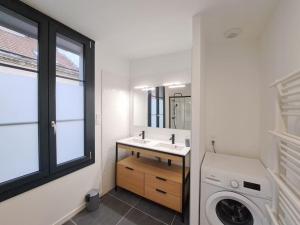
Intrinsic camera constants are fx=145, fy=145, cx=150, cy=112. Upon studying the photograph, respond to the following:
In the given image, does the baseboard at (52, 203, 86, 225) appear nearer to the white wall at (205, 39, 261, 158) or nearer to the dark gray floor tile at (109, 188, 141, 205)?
the dark gray floor tile at (109, 188, 141, 205)

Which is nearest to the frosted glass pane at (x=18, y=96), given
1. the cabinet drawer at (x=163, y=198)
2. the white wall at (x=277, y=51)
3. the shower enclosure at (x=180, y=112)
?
the cabinet drawer at (x=163, y=198)

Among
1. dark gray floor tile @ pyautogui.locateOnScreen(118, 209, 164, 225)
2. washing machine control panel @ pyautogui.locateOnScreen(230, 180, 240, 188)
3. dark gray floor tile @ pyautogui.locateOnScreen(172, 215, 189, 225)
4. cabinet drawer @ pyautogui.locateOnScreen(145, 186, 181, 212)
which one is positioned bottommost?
dark gray floor tile @ pyautogui.locateOnScreen(172, 215, 189, 225)

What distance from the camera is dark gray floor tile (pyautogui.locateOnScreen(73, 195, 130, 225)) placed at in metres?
1.81

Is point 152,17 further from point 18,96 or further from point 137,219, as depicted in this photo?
point 137,219

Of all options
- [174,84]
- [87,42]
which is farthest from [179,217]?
[87,42]

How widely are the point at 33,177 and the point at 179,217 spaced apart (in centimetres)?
179

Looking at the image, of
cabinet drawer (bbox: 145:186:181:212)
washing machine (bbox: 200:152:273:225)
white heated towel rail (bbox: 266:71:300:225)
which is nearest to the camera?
white heated towel rail (bbox: 266:71:300:225)

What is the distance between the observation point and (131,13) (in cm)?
150

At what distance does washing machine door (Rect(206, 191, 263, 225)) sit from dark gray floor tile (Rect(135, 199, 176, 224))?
62 cm

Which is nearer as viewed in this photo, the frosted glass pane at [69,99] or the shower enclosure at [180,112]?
the frosted glass pane at [69,99]

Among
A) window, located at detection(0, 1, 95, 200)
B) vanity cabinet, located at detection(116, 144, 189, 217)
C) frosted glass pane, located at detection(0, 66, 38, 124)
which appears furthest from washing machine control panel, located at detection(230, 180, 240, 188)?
frosted glass pane, located at detection(0, 66, 38, 124)

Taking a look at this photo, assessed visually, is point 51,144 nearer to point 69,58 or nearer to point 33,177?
point 33,177

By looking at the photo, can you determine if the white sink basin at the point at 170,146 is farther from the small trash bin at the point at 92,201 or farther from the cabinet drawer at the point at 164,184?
the small trash bin at the point at 92,201

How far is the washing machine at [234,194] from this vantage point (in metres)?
1.31
